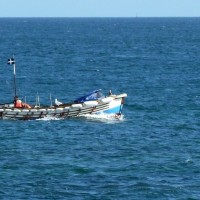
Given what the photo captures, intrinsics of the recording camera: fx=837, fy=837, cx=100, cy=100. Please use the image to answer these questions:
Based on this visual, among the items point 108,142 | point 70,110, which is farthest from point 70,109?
point 108,142

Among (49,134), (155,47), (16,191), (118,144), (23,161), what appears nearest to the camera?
(16,191)

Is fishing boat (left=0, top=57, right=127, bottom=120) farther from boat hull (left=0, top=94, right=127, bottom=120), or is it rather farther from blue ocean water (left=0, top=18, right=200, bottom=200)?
blue ocean water (left=0, top=18, right=200, bottom=200)

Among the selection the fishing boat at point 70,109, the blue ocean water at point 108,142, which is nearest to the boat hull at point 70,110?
the fishing boat at point 70,109

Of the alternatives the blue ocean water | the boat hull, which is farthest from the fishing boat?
the blue ocean water

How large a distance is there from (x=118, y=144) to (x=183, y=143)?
15.1 ft

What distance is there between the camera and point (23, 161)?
173 ft

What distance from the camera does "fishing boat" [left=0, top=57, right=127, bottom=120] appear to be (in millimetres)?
67375

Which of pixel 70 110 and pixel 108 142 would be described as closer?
pixel 108 142

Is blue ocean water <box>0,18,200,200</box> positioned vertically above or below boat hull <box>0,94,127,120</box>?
below

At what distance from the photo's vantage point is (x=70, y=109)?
68000mm

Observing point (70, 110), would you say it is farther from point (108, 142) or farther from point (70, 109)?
point (108, 142)

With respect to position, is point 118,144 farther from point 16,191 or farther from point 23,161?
point 16,191

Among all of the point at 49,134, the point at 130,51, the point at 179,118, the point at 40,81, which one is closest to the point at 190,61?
the point at 130,51

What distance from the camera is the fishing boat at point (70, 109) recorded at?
221 ft
